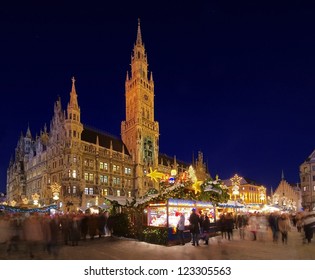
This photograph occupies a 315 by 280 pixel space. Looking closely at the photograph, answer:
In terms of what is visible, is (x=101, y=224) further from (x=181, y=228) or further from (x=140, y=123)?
(x=140, y=123)

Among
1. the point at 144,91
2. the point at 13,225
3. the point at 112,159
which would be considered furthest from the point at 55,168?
the point at 13,225

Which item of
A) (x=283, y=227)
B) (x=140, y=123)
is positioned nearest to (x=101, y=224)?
(x=283, y=227)

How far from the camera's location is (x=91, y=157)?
50875mm

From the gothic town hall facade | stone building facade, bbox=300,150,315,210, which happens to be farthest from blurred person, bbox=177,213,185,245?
stone building facade, bbox=300,150,315,210

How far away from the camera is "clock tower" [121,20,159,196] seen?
60.1m

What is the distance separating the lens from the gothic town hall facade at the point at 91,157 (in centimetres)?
4734

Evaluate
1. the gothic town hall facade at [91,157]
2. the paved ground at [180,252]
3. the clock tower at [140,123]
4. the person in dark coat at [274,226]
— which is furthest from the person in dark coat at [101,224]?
the clock tower at [140,123]

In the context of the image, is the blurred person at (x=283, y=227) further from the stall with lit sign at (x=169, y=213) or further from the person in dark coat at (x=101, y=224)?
the person in dark coat at (x=101, y=224)

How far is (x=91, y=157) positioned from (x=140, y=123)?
1428cm

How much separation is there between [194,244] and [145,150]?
162 ft

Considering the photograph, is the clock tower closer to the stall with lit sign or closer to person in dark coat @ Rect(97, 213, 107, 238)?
person in dark coat @ Rect(97, 213, 107, 238)
